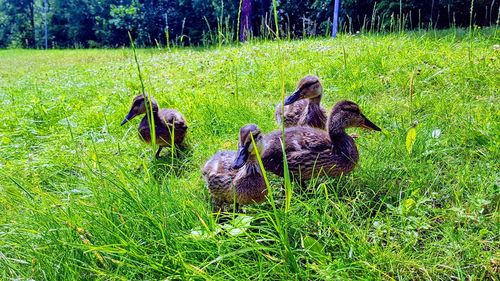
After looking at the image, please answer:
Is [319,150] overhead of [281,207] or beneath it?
overhead

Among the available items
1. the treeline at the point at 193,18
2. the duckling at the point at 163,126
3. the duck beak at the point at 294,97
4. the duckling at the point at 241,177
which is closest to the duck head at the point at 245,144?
the duckling at the point at 241,177

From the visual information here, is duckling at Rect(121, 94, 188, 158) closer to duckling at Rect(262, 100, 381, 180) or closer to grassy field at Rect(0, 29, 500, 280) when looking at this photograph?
grassy field at Rect(0, 29, 500, 280)

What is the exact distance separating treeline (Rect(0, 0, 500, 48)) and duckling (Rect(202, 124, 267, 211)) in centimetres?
581

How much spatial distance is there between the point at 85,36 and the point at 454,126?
1078 inches

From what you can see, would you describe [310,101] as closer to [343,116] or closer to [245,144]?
[343,116]

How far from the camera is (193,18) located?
2067 cm

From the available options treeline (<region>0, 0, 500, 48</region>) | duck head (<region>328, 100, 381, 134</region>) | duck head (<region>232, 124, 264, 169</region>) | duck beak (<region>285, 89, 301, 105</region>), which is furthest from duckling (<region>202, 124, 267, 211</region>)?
treeline (<region>0, 0, 500, 48</region>)

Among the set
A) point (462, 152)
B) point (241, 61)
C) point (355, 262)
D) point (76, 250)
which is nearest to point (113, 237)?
point (76, 250)

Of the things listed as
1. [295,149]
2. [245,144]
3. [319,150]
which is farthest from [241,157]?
[319,150]

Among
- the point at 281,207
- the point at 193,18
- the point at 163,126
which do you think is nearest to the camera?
the point at 281,207

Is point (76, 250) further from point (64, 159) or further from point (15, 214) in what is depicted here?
point (64, 159)

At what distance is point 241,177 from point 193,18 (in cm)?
1957

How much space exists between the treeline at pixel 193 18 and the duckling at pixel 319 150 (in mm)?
5442

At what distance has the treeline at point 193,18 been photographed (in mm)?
11745
